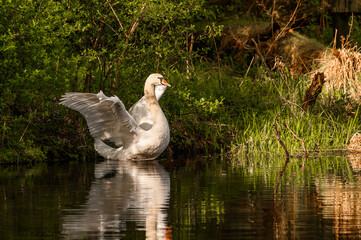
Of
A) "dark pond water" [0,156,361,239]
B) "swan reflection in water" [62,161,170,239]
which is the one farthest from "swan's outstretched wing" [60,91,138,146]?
"swan reflection in water" [62,161,170,239]

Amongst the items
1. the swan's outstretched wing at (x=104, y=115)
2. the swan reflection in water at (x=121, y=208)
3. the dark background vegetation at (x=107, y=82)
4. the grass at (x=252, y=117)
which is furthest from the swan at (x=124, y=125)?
the swan reflection in water at (x=121, y=208)

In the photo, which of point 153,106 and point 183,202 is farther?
point 153,106

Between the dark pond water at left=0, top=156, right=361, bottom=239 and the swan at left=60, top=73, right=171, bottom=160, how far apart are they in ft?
2.59

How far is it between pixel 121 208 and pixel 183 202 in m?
0.84

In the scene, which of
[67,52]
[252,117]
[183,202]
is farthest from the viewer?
[252,117]

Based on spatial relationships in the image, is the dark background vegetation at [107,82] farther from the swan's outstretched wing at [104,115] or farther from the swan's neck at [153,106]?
the swan's neck at [153,106]

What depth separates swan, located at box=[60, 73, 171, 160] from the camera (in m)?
14.1

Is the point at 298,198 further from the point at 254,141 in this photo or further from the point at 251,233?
the point at 254,141

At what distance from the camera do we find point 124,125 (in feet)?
47.8

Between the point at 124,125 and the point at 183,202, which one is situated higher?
the point at 124,125

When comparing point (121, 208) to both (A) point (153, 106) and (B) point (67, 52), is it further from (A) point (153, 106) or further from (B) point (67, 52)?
(B) point (67, 52)

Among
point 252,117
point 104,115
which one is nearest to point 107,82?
point 104,115

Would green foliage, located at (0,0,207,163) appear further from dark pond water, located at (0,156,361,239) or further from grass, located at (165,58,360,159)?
dark pond water, located at (0,156,361,239)

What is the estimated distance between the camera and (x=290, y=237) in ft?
23.0
